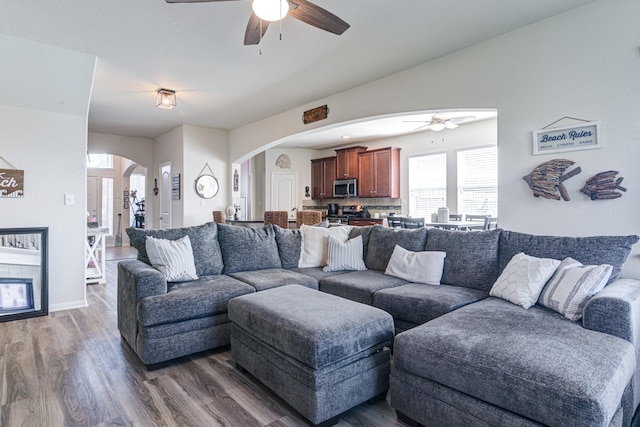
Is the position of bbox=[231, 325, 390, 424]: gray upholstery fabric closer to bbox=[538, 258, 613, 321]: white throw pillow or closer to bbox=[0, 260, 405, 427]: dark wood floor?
bbox=[0, 260, 405, 427]: dark wood floor

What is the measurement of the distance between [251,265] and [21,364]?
1.88m

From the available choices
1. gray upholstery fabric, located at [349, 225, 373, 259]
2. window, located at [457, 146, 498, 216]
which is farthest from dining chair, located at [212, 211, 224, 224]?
window, located at [457, 146, 498, 216]

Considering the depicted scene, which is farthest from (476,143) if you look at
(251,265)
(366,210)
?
(251,265)

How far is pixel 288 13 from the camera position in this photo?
7.53ft

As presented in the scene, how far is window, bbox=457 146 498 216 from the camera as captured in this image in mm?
6078

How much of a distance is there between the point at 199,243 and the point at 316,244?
122cm

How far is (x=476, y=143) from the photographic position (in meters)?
6.20

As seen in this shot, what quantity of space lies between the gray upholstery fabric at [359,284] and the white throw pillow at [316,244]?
47cm

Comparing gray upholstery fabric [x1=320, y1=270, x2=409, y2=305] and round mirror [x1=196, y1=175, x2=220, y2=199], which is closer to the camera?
gray upholstery fabric [x1=320, y1=270, x2=409, y2=305]

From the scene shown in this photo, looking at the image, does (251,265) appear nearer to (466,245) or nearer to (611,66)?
(466,245)

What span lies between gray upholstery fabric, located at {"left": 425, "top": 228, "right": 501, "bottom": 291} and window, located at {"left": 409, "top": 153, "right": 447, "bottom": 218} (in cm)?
387

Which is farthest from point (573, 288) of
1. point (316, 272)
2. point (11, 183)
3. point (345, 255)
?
point (11, 183)

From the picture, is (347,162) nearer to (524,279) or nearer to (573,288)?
(524,279)

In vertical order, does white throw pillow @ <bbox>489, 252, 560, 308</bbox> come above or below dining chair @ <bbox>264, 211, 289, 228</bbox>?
below
